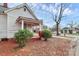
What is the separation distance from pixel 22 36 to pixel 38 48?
273mm

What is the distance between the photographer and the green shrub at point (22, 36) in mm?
2721

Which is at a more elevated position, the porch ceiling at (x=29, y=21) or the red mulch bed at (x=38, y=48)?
the porch ceiling at (x=29, y=21)

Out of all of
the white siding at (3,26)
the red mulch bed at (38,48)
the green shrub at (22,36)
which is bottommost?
the red mulch bed at (38,48)

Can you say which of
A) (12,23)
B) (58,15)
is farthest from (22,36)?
(58,15)

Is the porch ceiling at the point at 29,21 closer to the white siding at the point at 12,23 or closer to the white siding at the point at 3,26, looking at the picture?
the white siding at the point at 12,23

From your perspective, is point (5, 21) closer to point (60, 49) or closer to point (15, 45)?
point (15, 45)

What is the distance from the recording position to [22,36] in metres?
2.72

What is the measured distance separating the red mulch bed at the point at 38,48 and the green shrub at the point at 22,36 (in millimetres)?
57

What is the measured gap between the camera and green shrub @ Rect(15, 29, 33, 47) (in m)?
2.72

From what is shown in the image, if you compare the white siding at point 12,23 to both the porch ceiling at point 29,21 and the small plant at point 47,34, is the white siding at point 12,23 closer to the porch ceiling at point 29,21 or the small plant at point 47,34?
the porch ceiling at point 29,21

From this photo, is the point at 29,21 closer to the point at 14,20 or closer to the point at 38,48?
the point at 14,20

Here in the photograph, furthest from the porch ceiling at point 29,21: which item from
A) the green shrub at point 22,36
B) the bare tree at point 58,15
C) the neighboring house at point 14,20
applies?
the bare tree at point 58,15

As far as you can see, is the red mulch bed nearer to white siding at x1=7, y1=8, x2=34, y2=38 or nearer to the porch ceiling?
white siding at x1=7, y1=8, x2=34, y2=38

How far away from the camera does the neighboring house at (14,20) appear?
2.74m
